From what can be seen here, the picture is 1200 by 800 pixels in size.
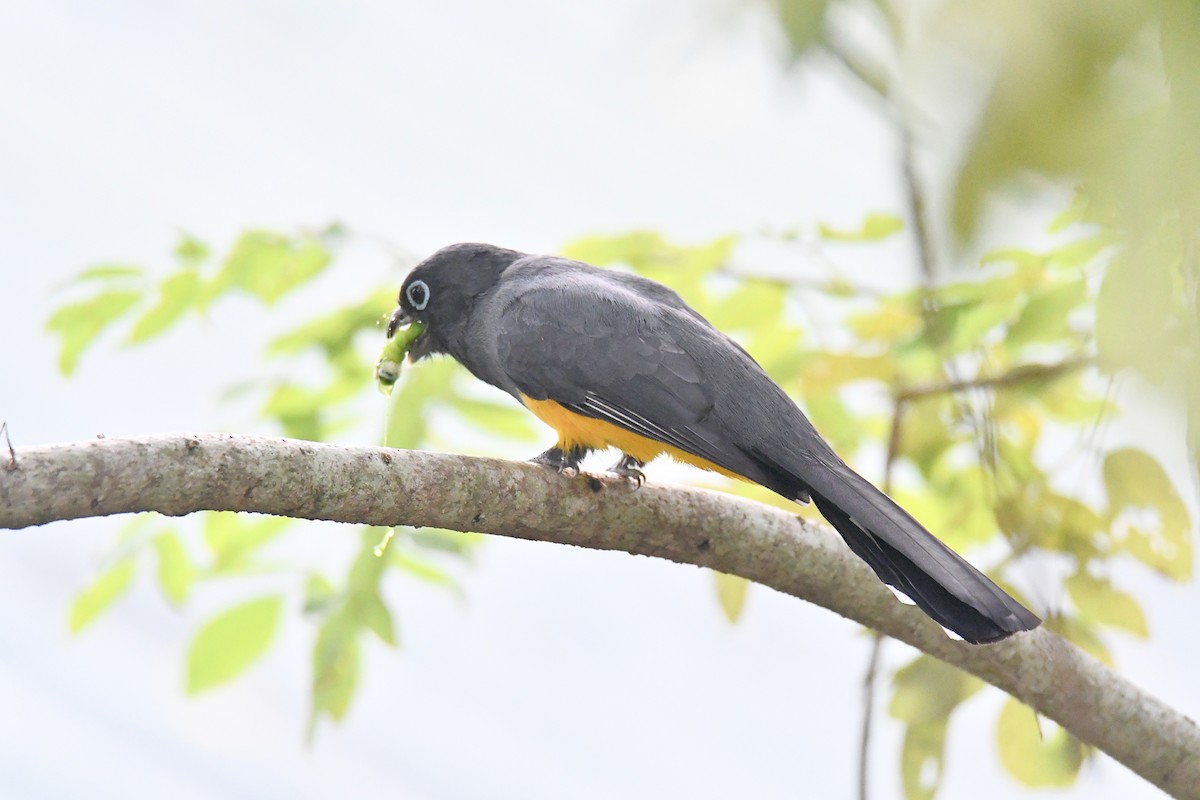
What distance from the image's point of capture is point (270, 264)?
3068 millimetres

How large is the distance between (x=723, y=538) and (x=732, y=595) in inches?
18.6

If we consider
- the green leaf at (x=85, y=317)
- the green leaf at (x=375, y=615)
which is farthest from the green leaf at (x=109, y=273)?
the green leaf at (x=375, y=615)

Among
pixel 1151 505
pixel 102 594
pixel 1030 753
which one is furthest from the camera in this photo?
pixel 102 594

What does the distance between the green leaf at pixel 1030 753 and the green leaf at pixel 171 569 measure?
7.29 feet

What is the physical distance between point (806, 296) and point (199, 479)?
1931 millimetres

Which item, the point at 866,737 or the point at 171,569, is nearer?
the point at 866,737

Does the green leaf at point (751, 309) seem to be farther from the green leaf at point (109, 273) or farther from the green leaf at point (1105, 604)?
the green leaf at point (109, 273)

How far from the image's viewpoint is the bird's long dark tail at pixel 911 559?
2.14 metres

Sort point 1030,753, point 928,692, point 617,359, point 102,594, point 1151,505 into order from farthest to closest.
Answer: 1. point 102,594
2. point 617,359
3. point 1030,753
4. point 928,692
5. point 1151,505

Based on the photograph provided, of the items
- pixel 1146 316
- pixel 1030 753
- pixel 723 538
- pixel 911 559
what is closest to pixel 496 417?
pixel 723 538

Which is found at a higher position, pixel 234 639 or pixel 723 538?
pixel 723 538

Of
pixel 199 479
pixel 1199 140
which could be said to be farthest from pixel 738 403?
pixel 1199 140

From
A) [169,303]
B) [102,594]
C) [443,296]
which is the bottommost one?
[102,594]

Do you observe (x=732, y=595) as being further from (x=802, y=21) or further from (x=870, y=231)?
(x=802, y=21)
